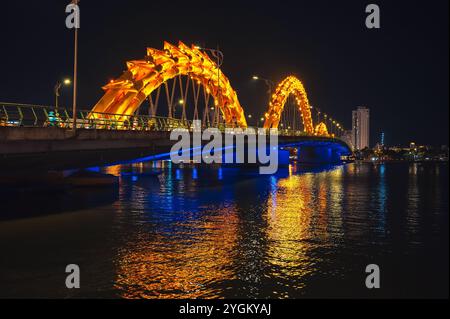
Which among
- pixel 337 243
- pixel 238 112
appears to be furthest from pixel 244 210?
pixel 238 112

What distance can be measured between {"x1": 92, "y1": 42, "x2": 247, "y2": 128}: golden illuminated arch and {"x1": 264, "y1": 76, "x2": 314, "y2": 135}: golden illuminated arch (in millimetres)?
32727

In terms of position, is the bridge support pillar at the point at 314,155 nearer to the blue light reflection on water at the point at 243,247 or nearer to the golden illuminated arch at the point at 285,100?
the golden illuminated arch at the point at 285,100

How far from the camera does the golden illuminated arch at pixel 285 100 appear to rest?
355 feet

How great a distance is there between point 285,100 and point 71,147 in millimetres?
87804

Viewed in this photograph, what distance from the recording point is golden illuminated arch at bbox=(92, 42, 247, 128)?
179 feet

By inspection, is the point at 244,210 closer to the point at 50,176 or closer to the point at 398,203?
the point at 398,203

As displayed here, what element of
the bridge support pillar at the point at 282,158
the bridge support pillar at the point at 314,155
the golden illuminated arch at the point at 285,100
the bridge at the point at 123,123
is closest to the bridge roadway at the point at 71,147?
the bridge at the point at 123,123

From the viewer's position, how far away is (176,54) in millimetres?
61906

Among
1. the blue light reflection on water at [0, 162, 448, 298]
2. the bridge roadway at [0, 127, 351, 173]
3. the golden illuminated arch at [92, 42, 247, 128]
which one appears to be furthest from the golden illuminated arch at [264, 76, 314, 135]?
the blue light reflection on water at [0, 162, 448, 298]

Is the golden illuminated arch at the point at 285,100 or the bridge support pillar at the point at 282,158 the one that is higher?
the golden illuminated arch at the point at 285,100

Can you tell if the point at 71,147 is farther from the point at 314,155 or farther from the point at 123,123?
the point at 314,155

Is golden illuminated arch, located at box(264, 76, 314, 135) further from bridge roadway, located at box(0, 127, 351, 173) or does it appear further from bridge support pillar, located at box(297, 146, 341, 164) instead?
bridge roadway, located at box(0, 127, 351, 173)

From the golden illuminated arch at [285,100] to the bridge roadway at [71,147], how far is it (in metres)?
61.5

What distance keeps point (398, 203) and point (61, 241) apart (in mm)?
27091
